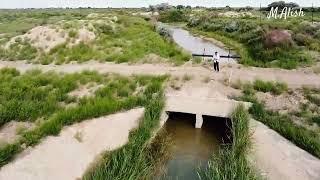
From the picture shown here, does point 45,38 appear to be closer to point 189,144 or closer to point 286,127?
point 189,144

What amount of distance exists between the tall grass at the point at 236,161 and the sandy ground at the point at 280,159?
2.17 feet

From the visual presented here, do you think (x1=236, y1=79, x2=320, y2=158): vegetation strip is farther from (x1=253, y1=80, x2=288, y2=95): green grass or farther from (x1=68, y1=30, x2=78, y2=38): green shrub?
(x1=68, y1=30, x2=78, y2=38): green shrub

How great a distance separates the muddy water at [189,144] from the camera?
15.9m

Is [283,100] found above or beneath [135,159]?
above

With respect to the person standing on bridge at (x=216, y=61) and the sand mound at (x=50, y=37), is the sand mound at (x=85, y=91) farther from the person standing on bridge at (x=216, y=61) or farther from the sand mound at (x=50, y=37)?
the sand mound at (x=50, y=37)

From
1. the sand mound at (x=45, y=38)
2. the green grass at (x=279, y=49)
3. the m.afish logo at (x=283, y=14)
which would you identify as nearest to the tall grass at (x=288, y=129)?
the green grass at (x=279, y=49)

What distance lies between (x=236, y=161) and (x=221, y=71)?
13.8 meters

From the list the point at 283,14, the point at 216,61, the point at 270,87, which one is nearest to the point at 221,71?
the point at 216,61

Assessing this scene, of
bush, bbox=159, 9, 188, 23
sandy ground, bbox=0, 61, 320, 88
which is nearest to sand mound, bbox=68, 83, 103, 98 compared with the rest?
sandy ground, bbox=0, 61, 320, 88

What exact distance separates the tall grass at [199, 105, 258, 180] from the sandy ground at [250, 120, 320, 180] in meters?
0.66

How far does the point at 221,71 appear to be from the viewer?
1070 inches

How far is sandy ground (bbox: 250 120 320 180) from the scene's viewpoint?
1482 cm

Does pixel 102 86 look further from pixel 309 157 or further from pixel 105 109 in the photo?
pixel 309 157

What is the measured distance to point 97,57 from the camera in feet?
110
